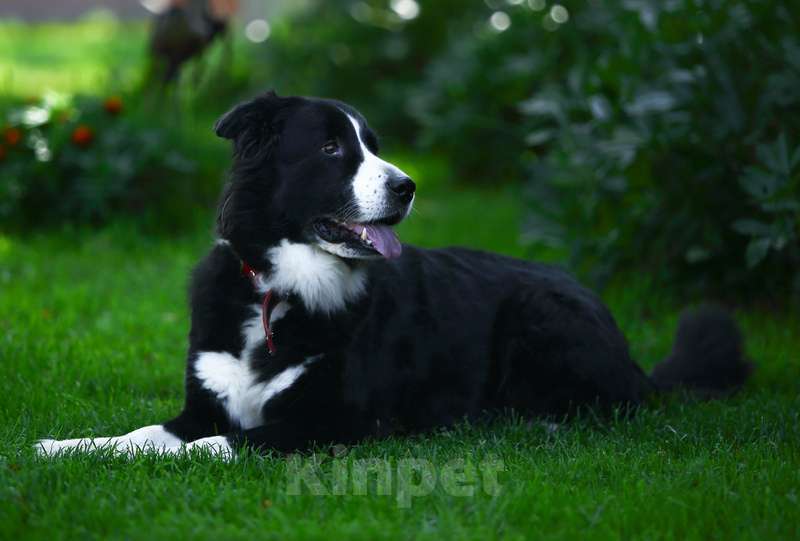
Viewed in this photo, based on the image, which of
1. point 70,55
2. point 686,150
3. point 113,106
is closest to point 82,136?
point 113,106

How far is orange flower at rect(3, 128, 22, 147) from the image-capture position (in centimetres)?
754

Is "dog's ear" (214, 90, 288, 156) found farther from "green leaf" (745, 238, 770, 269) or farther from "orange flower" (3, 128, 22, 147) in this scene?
"orange flower" (3, 128, 22, 147)

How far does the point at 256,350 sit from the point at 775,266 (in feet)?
11.5

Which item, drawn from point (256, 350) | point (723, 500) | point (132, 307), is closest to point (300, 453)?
point (256, 350)

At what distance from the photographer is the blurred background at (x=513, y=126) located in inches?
224

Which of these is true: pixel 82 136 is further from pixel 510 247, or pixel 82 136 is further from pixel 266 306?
pixel 266 306

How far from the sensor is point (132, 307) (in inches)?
244

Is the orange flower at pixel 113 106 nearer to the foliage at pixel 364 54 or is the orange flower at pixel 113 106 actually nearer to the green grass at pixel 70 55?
the green grass at pixel 70 55

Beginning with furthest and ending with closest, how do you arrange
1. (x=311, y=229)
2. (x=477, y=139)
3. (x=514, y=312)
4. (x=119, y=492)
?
(x=477, y=139)
(x=514, y=312)
(x=311, y=229)
(x=119, y=492)

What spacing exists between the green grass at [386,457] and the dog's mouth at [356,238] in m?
0.73

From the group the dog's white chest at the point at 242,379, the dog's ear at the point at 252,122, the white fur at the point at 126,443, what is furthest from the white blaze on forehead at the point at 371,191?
the white fur at the point at 126,443

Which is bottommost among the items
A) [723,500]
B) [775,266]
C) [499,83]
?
[723,500]

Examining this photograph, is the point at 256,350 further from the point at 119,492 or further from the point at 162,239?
the point at 162,239

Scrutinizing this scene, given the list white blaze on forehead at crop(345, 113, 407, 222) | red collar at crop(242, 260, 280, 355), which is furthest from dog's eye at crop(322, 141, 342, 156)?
red collar at crop(242, 260, 280, 355)
